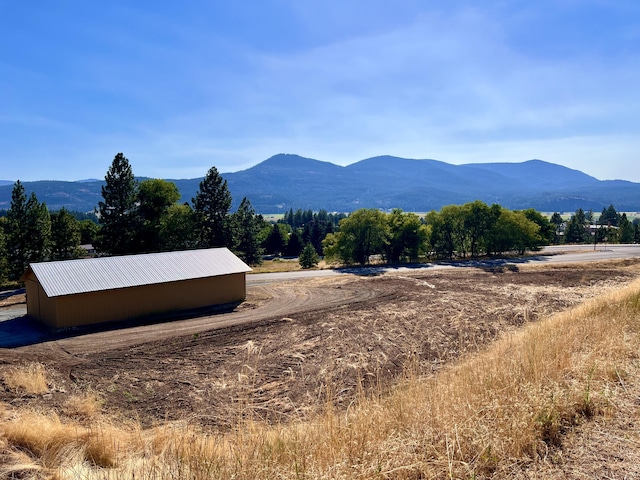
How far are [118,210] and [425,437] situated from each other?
39051 mm

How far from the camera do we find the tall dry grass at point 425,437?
349cm

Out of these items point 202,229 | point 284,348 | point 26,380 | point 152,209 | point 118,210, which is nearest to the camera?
point 26,380

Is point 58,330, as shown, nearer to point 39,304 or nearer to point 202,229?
point 39,304

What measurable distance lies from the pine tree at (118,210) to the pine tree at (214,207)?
7314 mm

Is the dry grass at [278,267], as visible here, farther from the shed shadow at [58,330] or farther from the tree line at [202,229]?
the shed shadow at [58,330]

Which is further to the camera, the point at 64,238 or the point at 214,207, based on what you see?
the point at 214,207

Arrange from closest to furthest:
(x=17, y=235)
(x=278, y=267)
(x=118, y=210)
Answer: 1. (x=17, y=235)
2. (x=118, y=210)
3. (x=278, y=267)

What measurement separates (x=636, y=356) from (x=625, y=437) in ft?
7.98

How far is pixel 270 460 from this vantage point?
3.65 m

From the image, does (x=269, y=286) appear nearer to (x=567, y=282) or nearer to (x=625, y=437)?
(x=567, y=282)

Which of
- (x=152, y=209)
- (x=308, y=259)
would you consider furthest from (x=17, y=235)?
(x=308, y=259)

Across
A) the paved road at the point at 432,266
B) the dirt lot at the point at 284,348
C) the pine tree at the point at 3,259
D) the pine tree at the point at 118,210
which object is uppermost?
the pine tree at the point at 118,210

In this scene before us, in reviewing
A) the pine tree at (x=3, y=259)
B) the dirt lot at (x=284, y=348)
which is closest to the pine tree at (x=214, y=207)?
the pine tree at (x=3, y=259)

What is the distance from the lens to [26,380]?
1209 centimetres
